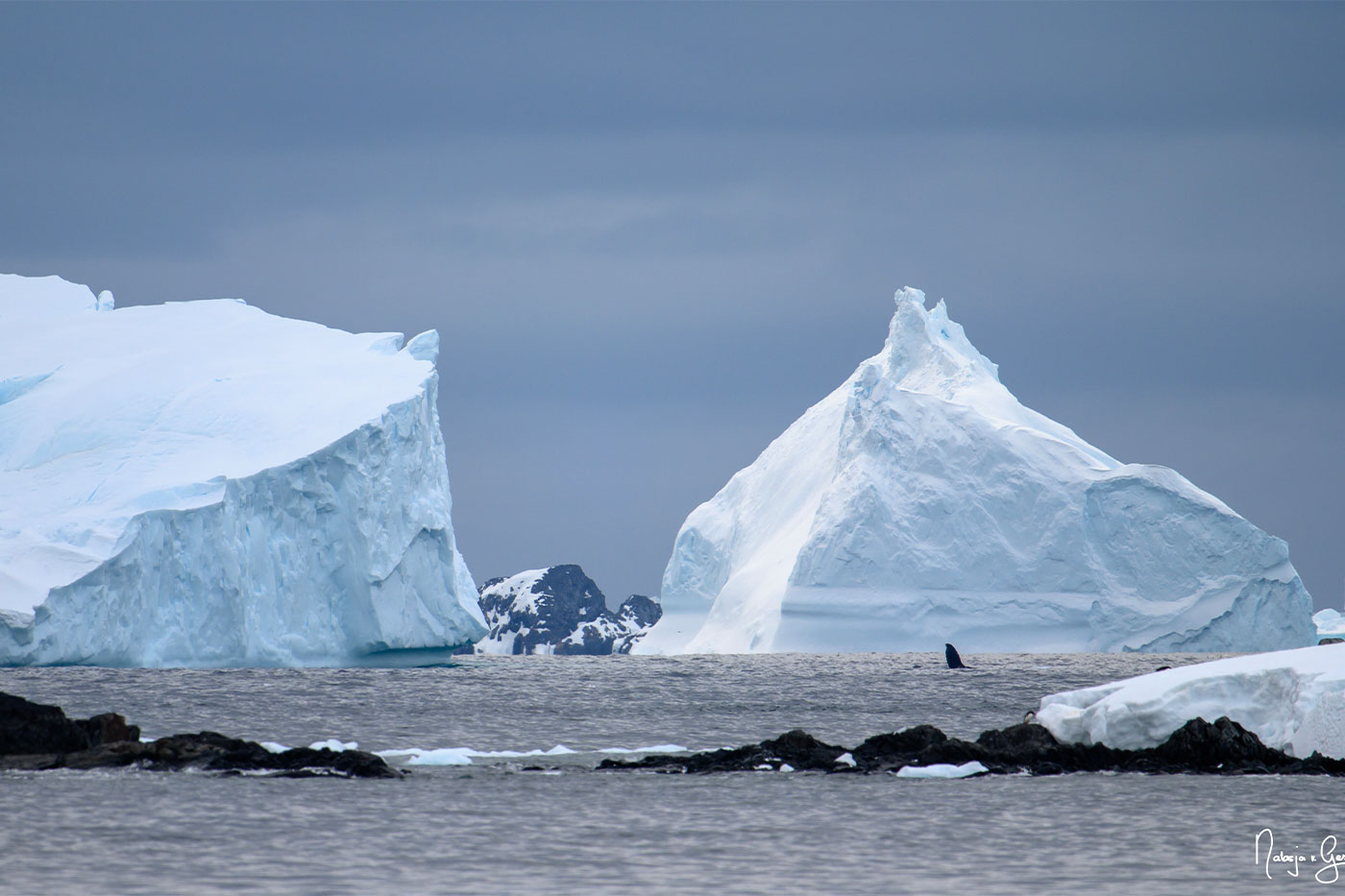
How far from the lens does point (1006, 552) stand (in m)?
53.8

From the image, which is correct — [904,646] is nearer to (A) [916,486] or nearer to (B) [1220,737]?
(A) [916,486]

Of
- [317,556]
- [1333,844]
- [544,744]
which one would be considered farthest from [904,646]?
[1333,844]

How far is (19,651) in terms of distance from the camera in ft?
103

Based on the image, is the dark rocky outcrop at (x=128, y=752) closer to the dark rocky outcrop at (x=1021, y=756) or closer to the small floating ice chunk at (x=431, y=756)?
the small floating ice chunk at (x=431, y=756)

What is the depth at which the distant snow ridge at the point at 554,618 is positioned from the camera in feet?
→ 365

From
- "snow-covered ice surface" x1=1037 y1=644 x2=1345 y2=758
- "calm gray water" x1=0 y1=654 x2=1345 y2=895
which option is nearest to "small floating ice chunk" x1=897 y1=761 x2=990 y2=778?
"calm gray water" x1=0 y1=654 x2=1345 y2=895

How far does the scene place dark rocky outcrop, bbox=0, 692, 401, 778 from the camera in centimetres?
1541

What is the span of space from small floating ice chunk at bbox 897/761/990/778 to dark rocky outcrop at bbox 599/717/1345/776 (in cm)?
14

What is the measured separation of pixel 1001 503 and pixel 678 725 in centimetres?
3326

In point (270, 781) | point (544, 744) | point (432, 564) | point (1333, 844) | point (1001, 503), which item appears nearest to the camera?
point (1333, 844)

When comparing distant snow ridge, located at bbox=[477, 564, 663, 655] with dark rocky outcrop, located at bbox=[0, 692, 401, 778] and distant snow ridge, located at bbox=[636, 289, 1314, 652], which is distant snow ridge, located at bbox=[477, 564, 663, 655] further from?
dark rocky outcrop, located at bbox=[0, 692, 401, 778]

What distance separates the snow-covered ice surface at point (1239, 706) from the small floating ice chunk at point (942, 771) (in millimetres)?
1377

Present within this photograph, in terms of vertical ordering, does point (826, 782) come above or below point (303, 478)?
below

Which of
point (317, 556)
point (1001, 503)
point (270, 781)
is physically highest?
point (1001, 503)
